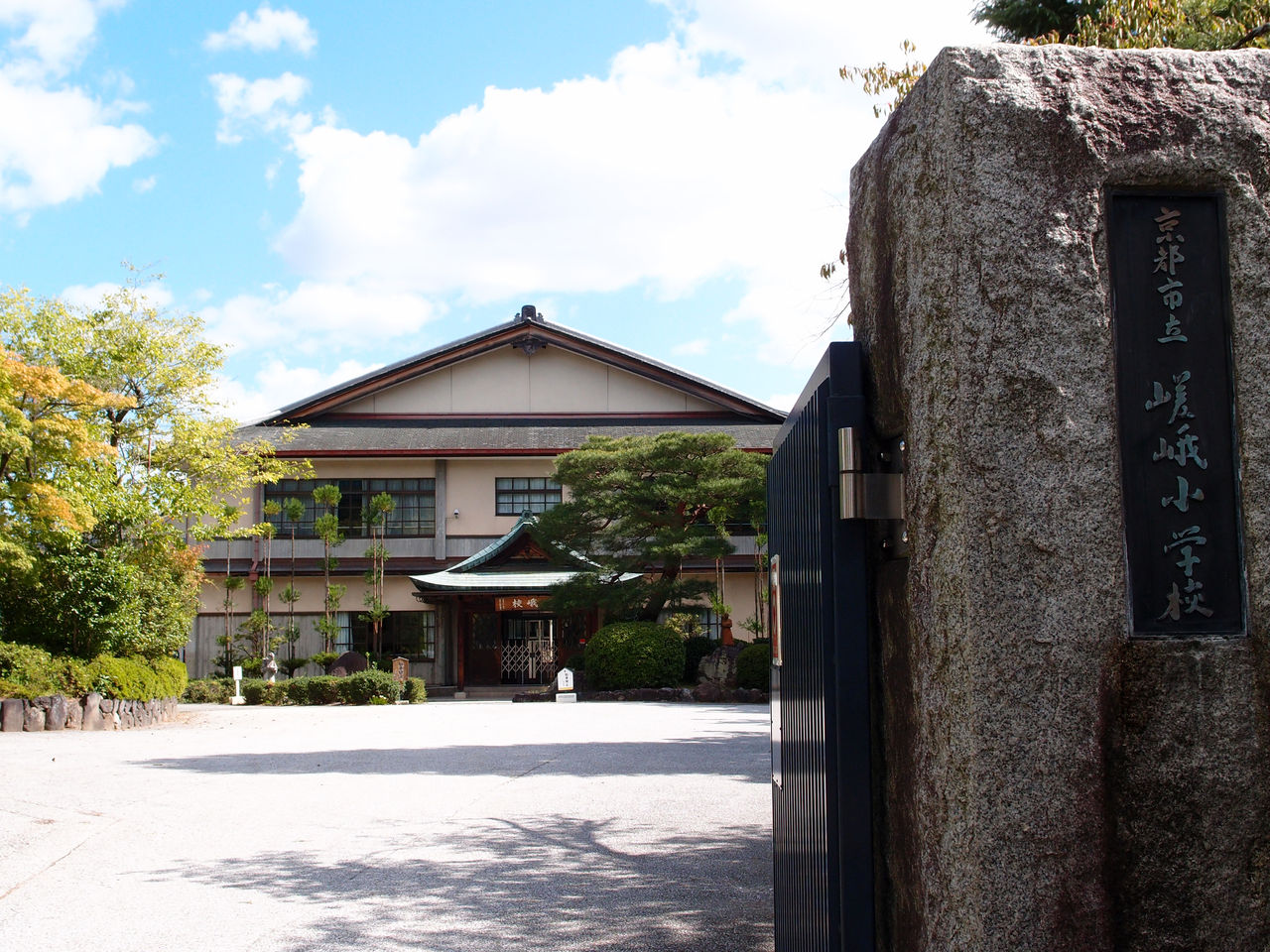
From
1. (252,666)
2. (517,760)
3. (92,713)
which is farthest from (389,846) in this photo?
(252,666)

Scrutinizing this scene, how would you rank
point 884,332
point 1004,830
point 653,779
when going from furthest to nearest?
point 653,779 → point 884,332 → point 1004,830

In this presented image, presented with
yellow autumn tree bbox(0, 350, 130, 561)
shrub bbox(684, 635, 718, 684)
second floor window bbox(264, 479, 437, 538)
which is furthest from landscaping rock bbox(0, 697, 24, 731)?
second floor window bbox(264, 479, 437, 538)

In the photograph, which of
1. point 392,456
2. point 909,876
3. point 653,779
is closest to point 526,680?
point 392,456

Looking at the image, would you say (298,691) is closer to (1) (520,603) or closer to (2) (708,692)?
(1) (520,603)

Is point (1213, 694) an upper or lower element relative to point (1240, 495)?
lower

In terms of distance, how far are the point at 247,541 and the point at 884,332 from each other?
27.9m

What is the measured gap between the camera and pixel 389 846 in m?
6.58

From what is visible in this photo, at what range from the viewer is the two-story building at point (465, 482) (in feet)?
87.7

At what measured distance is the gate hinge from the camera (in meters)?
2.24

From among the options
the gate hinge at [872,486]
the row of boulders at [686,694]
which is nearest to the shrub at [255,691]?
the row of boulders at [686,694]

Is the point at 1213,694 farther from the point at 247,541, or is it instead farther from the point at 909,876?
the point at 247,541

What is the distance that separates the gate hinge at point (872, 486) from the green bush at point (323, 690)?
68.4 feet

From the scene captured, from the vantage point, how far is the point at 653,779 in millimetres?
9266

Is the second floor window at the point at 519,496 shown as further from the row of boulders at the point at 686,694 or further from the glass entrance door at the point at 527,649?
the row of boulders at the point at 686,694
